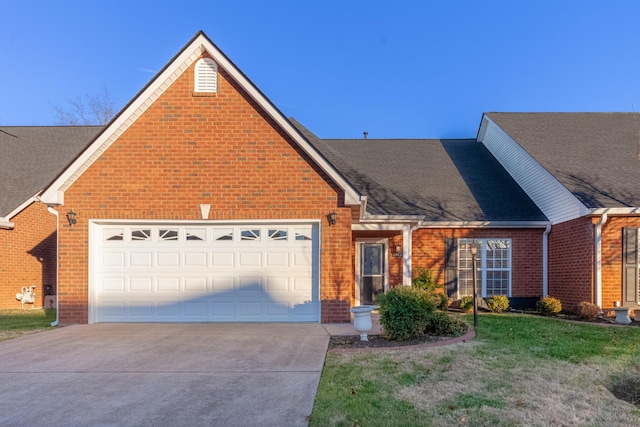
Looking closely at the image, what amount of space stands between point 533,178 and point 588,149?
2.27 metres

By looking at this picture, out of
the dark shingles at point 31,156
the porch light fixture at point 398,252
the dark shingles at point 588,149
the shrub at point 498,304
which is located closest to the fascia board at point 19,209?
the dark shingles at point 31,156

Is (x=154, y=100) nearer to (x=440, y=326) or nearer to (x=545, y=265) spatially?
(x=440, y=326)

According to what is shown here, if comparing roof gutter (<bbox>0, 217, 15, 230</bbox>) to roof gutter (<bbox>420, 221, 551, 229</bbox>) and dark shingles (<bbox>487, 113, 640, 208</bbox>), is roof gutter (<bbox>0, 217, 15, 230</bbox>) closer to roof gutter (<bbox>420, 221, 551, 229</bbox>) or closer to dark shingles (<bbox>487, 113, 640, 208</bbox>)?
roof gutter (<bbox>420, 221, 551, 229</bbox>)

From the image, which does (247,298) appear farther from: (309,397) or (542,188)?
(542,188)

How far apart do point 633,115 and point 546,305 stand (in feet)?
33.9

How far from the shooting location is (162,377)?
613 cm

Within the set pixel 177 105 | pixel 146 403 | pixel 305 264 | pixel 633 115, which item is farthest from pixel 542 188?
pixel 146 403

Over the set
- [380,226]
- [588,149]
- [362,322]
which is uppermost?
[588,149]

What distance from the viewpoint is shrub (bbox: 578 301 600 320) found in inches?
469

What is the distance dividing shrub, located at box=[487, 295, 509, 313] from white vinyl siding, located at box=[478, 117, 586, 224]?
2.98 metres

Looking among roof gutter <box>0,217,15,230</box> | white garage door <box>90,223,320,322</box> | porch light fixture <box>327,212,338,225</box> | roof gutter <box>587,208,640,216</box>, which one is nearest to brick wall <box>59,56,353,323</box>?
porch light fixture <box>327,212,338,225</box>

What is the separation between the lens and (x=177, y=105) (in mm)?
10852

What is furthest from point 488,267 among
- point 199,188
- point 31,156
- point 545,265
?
point 31,156

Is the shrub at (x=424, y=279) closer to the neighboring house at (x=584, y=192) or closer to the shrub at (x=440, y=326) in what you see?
the neighboring house at (x=584, y=192)
